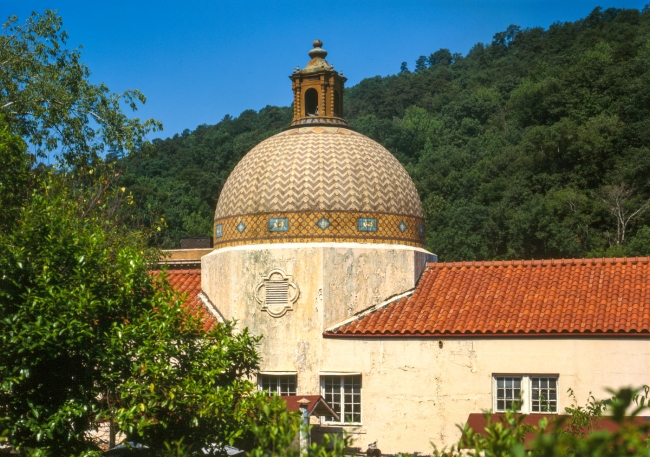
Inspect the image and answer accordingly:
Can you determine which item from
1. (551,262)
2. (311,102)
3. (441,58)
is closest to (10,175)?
(311,102)

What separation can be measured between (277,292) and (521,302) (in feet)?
19.0

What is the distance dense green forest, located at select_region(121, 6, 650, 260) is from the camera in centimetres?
4544

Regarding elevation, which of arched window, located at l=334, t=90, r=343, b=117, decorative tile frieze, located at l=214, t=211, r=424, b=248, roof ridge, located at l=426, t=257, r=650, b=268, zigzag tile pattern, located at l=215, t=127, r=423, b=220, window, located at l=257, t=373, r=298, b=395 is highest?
arched window, located at l=334, t=90, r=343, b=117

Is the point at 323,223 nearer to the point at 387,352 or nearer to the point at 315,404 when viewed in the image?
the point at 387,352

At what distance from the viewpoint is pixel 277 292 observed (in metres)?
22.5

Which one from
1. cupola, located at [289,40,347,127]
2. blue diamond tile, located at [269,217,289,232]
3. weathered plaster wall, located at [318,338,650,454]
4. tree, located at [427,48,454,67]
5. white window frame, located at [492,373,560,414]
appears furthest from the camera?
tree, located at [427,48,454,67]

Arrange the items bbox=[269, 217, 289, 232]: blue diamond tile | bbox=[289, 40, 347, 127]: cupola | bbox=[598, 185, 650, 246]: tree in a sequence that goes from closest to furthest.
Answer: bbox=[269, 217, 289, 232]: blue diamond tile < bbox=[289, 40, 347, 127]: cupola < bbox=[598, 185, 650, 246]: tree

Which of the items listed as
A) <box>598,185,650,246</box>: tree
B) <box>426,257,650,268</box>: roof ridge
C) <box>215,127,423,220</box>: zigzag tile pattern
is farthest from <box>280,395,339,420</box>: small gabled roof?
<box>598,185,650,246</box>: tree

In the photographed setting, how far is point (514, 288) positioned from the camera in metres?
22.6

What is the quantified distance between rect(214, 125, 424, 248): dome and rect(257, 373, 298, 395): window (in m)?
3.26

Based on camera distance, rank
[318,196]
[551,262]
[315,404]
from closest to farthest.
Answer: [315,404] < [318,196] < [551,262]

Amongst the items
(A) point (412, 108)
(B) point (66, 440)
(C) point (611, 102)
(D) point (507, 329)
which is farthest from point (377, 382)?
(A) point (412, 108)

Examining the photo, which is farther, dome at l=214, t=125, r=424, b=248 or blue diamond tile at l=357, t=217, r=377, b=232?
blue diamond tile at l=357, t=217, r=377, b=232

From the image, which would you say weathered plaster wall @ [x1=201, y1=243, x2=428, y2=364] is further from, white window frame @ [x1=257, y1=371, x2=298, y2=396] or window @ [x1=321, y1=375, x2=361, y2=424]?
window @ [x1=321, y1=375, x2=361, y2=424]
